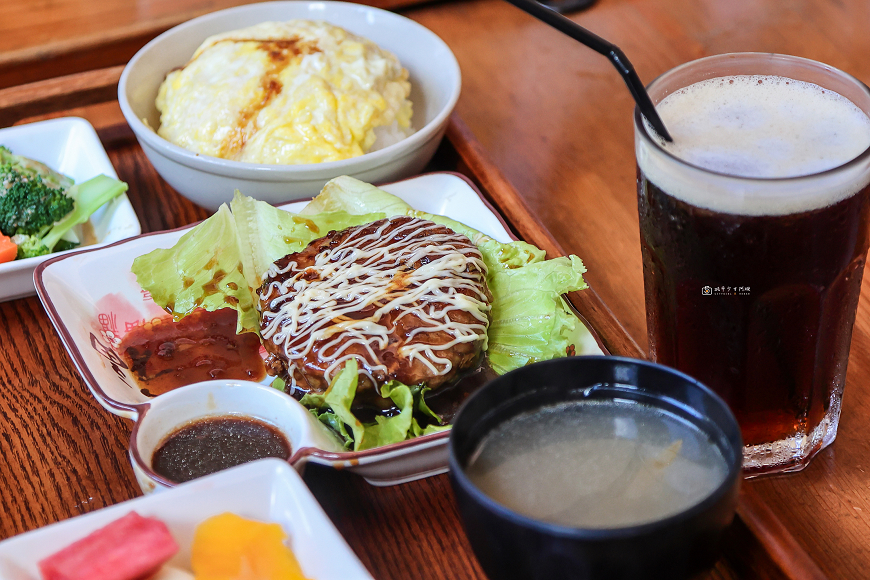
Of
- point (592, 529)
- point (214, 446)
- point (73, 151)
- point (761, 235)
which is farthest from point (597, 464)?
point (73, 151)

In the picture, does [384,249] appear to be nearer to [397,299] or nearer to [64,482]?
[397,299]

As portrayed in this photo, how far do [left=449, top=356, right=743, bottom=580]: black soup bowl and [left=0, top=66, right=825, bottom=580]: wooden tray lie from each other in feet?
0.73

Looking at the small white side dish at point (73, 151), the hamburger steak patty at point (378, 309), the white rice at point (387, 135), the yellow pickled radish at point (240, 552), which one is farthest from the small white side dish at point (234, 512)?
the white rice at point (387, 135)

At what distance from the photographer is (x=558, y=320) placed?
1.50 m

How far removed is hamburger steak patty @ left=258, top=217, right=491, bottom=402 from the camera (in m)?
1.41

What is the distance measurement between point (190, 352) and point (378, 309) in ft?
1.45

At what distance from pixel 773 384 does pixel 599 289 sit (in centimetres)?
52

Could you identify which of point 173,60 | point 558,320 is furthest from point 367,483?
point 173,60

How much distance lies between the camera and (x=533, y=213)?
6.01 feet

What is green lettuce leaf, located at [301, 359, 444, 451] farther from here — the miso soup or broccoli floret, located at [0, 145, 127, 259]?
broccoli floret, located at [0, 145, 127, 259]

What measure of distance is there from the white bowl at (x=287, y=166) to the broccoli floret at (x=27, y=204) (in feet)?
0.78

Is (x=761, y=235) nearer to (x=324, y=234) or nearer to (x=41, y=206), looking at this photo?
(x=324, y=234)

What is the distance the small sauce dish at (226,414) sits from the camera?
1.26m

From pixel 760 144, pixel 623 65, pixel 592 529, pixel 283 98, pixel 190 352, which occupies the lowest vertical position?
pixel 190 352
